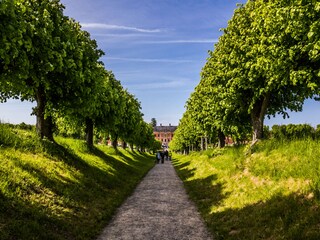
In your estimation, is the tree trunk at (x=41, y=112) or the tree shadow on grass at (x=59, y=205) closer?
the tree shadow on grass at (x=59, y=205)

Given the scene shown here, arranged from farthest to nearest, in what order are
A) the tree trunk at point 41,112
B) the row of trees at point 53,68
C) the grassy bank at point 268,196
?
the tree trunk at point 41,112 → the row of trees at point 53,68 → the grassy bank at point 268,196

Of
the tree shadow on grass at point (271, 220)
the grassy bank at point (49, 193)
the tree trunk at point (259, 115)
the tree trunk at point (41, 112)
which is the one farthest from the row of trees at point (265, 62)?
the tree trunk at point (41, 112)

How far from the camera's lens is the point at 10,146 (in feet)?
64.1

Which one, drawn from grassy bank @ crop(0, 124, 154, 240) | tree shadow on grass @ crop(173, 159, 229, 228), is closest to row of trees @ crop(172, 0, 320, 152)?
tree shadow on grass @ crop(173, 159, 229, 228)

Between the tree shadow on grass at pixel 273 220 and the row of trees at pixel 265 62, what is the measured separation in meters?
7.60

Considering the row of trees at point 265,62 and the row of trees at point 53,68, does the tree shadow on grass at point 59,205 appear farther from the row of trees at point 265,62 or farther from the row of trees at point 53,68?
the row of trees at point 265,62

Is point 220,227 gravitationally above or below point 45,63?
below

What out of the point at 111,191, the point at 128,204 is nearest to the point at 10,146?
the point at 111,191

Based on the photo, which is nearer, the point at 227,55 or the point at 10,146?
the point at 10,146

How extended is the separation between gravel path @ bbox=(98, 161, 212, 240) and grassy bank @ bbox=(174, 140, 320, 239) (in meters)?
0.68

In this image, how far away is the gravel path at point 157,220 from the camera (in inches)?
469

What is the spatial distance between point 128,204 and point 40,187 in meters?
4.91

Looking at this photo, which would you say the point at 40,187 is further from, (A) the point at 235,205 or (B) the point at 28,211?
(A) the point at 235,205

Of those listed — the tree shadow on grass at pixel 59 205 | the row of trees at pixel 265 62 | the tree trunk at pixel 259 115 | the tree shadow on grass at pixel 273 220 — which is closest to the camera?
the tree shadow on grass at pixel 273 220
